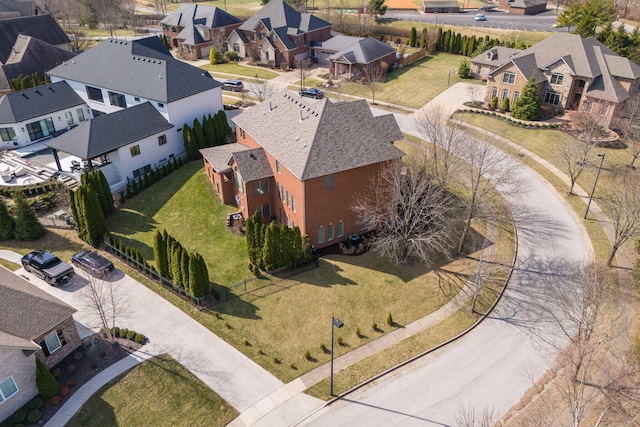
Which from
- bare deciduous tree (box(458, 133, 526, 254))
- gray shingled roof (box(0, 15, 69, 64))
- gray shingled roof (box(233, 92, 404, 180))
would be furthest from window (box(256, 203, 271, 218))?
gray shingled roof (box(0, 15, 69, 64))

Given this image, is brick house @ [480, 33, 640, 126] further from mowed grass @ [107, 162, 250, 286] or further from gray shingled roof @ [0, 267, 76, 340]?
gray shingled roof @ [0, 267, 76, 340]

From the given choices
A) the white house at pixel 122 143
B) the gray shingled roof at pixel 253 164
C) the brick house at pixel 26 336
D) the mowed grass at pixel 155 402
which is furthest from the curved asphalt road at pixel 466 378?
the white house at pixel 122 143

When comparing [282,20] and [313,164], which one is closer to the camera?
[313,164]

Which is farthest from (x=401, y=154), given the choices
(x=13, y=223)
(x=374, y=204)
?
(x=13, y=223)

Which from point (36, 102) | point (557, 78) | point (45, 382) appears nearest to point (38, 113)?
point (36, 102)

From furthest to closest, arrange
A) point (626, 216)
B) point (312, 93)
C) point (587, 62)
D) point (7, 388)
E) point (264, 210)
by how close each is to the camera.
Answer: point (312, 93), point (587, 62), point (264, 210), point (626, 216), point (7, 388)

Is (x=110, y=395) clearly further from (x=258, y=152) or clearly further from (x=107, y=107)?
(x=107, y=107)

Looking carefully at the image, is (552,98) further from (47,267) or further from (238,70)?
(47,267)
